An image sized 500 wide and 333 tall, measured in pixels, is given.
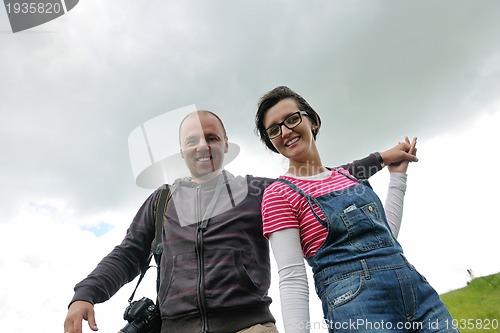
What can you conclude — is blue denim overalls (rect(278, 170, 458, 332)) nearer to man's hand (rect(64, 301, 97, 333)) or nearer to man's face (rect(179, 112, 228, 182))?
man's face (rect(179, 112, 228, 182))

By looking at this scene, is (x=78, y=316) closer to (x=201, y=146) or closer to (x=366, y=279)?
(x=201, y=146)

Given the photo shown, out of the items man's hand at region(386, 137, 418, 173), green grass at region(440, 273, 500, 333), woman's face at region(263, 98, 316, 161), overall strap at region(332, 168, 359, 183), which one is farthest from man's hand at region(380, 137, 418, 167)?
green grass at region(440, 273, 500, 333)

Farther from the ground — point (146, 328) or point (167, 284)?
point (167, 284)

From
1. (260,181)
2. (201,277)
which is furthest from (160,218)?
(260,181)

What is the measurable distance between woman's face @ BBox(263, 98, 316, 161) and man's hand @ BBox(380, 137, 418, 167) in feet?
2.72

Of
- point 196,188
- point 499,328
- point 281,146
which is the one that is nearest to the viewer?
point 281,146

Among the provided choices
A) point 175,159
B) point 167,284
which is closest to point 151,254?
point 167,284

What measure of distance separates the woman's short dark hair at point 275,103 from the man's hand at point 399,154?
675 millimetres

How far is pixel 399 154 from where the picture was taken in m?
3.27

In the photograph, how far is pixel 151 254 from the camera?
139 inches

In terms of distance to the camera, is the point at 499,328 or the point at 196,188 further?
the point at 499,328

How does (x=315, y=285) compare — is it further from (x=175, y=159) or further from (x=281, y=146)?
(x=175, y=159)

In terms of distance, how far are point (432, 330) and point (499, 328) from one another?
7.05 m

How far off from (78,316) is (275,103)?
6.93 feet
